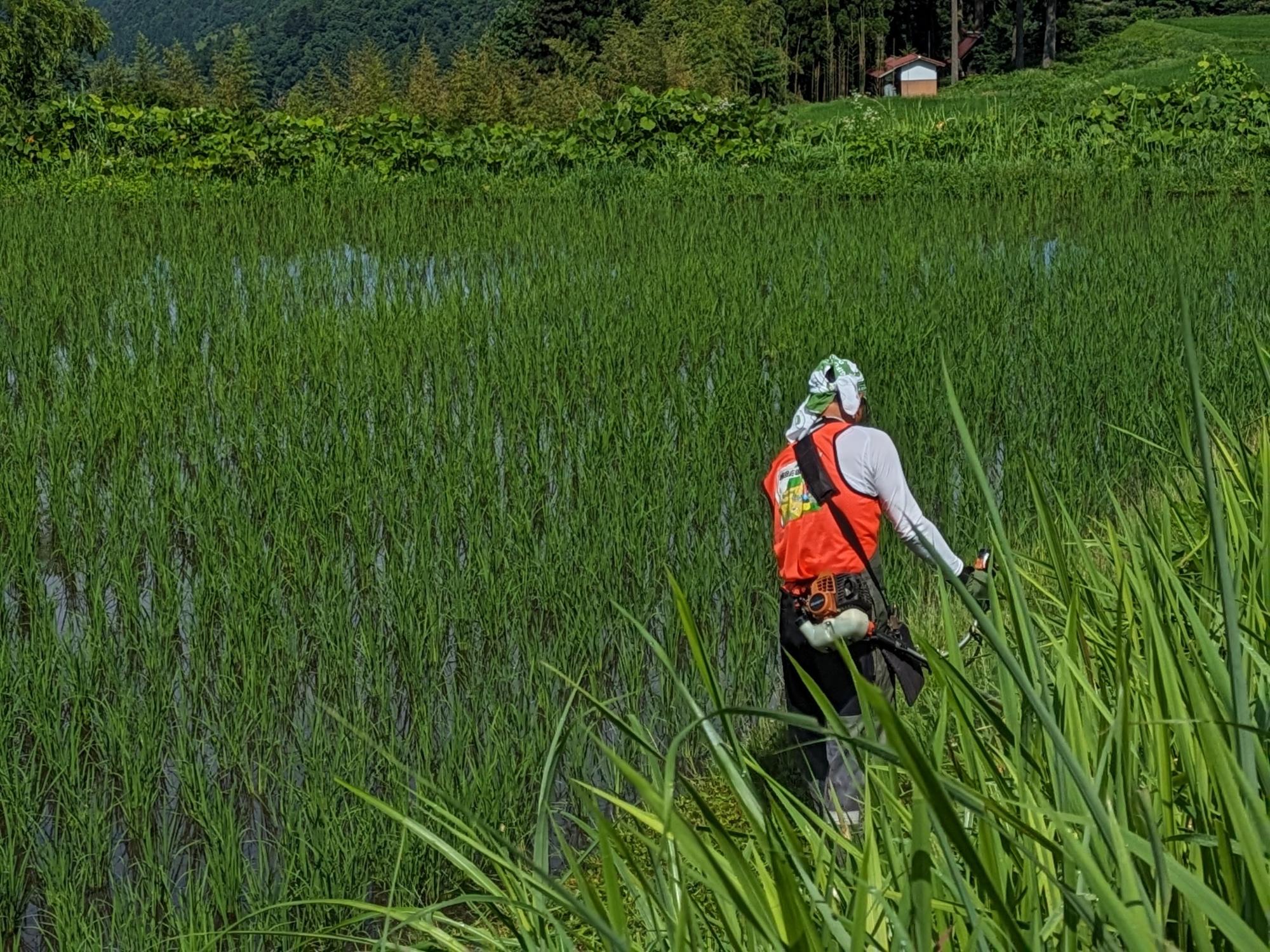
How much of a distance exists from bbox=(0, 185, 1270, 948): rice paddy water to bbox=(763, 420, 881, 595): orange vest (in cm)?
61

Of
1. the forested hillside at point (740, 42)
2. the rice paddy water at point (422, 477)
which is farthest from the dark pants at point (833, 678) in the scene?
the forested hillside at point (740, 42)

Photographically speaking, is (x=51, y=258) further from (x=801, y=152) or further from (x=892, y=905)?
(x=892, y=905)

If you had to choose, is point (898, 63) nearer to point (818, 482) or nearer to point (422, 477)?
point (422, 477)

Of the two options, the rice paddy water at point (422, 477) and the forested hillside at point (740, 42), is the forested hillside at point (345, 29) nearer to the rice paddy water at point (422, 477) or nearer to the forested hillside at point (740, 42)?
the forested hillside at point (740, 42)

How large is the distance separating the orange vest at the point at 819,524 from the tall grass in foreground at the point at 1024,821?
3.37ft

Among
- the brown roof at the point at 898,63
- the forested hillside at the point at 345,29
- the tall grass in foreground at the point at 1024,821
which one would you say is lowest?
the tall grass in foreground at the point at 1024,821

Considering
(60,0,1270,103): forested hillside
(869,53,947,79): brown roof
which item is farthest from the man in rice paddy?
(869,53,947,79): brown roof

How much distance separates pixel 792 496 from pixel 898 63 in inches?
1575

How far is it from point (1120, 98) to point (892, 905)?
49.0 feet

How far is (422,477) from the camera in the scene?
506 centimetres

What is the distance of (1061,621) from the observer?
283cm

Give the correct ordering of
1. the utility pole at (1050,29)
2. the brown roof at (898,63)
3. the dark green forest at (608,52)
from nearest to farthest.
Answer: the dark green forest at (608,52), the utility pole at (1050,29), the brown roof at (898,63)

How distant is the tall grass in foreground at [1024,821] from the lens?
0.96 meters

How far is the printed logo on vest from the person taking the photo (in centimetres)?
315
